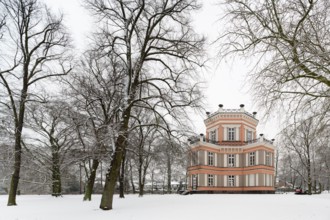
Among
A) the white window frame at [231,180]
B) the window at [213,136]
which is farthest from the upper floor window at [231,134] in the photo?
the white window frame at [231,180]

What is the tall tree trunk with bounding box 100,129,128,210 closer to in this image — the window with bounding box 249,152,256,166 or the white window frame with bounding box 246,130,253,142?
the window with bounding box 249,152,256,166

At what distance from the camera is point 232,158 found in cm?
3966

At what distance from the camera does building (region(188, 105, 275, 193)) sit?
36969mm

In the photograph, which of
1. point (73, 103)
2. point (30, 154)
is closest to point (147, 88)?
point (73, 103)

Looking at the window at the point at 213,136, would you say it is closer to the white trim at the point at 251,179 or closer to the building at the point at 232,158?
the building at the point at 232,158

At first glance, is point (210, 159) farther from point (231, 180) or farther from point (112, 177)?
point (112, 177)

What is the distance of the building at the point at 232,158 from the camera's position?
37.0m

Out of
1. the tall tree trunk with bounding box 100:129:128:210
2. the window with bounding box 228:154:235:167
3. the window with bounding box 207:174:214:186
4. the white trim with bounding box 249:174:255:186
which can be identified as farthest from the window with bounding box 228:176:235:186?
the tall tree trunk with bounding box 100:129:128:210

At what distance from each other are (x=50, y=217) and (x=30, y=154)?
3.37m

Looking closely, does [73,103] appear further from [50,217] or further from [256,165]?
[256,165]

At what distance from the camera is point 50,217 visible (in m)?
11.3

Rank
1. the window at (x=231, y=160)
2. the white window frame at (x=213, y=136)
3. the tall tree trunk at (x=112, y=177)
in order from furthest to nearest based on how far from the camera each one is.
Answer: the white window frame at (x=213, y=136) → the window at (x=231, y=160) → the tall tree trunk at (x=112, y=177)

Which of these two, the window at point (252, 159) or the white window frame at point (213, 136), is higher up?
the white window frame at point (213, 136)

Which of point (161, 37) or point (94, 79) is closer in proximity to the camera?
point (161, 37)
